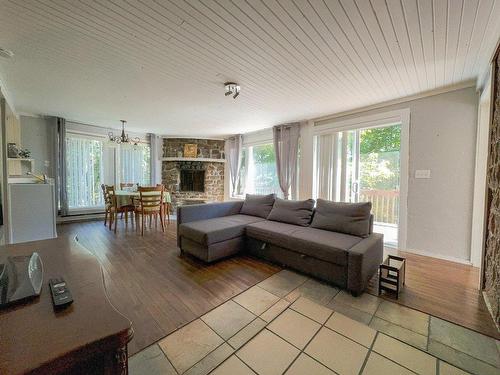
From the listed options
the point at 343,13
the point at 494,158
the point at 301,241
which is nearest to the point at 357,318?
the point at 301,241

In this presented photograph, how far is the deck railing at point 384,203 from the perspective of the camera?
3945 millimetres

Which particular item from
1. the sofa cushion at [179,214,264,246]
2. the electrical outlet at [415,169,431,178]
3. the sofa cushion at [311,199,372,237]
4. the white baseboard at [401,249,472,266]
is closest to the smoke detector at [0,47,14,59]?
the sofa cushion at [179,214,264,246]

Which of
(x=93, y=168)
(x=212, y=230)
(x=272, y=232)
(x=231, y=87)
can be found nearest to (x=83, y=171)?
(x=93, y=168)

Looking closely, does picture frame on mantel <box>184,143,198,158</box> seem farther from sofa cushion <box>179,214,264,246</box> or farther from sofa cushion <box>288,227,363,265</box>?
sofa cushion <box>288,227,363,265</box>

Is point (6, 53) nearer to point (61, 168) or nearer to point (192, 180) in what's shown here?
point (61, 168)

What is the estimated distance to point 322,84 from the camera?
103 inches

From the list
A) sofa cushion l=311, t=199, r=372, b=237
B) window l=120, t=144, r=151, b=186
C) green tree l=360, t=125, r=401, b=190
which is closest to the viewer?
sofa cushion l=311, t=199, r=372, b=237

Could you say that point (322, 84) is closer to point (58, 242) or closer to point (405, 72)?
point (405, 72)

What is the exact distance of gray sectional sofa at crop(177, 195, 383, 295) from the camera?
2.01 m

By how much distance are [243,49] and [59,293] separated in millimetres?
2087

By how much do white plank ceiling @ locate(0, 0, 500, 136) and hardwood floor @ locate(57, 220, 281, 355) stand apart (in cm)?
222

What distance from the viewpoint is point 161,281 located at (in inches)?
84.7

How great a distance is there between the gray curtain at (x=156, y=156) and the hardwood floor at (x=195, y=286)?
2989 mm

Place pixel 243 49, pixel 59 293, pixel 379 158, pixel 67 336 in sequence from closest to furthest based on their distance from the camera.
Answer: pixel 67 336 < pixel 59 293 < pixel 243 49 < pixel 379 158
